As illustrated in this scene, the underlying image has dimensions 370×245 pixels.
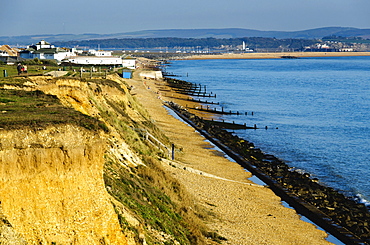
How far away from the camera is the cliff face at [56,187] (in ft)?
34.6

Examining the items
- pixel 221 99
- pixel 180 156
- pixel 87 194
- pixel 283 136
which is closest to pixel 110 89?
pixel 180 156

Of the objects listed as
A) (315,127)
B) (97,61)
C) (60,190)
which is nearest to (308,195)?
(60,190)

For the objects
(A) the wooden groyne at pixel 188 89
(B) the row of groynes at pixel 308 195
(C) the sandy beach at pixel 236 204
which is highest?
(C) the sandy beach at pixel 236 204

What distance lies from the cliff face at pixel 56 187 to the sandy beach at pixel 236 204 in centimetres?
777

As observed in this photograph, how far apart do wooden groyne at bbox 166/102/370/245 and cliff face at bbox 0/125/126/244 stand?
498 inches

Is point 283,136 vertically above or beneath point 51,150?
beneath

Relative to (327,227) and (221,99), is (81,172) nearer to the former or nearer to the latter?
(327,227)

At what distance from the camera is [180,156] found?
1287 inches

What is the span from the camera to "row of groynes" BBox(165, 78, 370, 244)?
2216 centimetres

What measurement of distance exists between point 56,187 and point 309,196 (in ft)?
59.2

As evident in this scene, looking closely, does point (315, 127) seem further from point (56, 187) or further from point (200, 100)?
point (56, 187)

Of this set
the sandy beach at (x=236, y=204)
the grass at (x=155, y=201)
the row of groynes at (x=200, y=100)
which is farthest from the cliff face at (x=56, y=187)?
the row of groynes at (x=200, y=100)

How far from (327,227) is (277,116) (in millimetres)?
38784

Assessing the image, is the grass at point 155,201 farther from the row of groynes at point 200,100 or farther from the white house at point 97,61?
the white house at point 97,61
